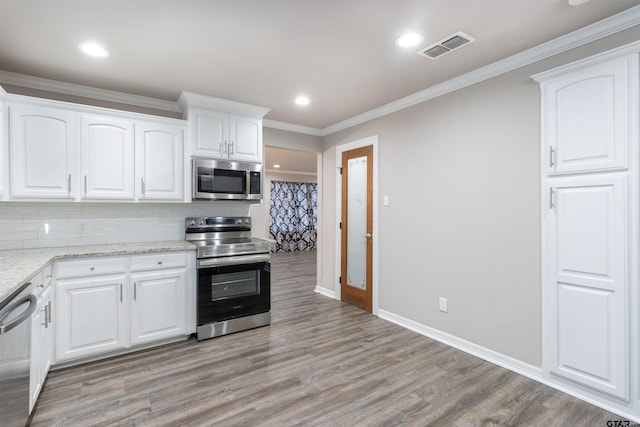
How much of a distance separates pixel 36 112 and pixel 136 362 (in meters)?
2.28

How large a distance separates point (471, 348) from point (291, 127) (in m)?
3.49

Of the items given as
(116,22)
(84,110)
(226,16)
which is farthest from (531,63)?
(84,110)

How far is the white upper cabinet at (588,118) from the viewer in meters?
2.01

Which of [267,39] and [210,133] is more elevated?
[267,39]

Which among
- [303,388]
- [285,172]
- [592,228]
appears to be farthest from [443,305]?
[285,172]

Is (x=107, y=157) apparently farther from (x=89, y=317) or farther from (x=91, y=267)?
(x=89, y=317)

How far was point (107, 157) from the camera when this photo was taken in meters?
2.97

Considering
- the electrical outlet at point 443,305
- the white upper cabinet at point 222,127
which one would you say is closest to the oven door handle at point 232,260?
the white upper cabinet at point 222,127

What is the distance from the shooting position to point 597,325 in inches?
83.1

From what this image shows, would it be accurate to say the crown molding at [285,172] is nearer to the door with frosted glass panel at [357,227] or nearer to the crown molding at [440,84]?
the crown molding at [440,84]

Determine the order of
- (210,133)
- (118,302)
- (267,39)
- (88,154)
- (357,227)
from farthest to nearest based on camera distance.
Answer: (357,227) < (210,133) < (88,154) < (118,302) < (267,39)

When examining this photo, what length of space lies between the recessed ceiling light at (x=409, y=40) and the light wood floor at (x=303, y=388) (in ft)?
8.31

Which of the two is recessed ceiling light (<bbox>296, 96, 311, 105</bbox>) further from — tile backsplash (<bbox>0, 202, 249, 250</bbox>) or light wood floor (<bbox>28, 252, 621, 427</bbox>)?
light wood floor (<bbox>28, 252, 621, 427</bbox>)

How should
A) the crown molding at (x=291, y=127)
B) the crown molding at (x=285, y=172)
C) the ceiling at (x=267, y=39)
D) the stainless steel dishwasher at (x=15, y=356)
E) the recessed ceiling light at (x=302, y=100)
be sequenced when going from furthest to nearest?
the crown molding at (x=285, y=172), the crown molding at (x=291, y=127), the recessed ceiling light at (x=302, y=100), the ceiling at (x=267, y=39), the stainless steel dishwasher at (x=15, y=356)
